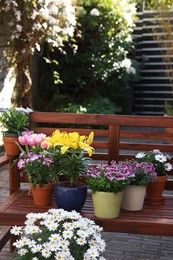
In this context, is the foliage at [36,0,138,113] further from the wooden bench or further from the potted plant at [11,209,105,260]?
the potted plant at [11,209,105,260]

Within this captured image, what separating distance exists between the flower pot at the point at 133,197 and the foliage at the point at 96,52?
627 cm

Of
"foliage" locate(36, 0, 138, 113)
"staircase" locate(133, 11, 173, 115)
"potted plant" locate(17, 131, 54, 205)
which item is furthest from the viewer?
"staircase" locate(133, 11, 173, 115)

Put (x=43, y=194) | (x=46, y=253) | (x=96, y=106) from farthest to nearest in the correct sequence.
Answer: (x=96, y=106)
(x=43, y=194)
(x=46, y=253)

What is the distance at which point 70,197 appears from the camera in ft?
7.95

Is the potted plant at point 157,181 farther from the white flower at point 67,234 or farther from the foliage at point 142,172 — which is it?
the white flower at point 67,234

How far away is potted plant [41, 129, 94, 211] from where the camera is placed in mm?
2426

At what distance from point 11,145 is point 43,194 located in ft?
1.77

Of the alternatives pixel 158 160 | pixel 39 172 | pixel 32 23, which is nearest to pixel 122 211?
pixel 158 160

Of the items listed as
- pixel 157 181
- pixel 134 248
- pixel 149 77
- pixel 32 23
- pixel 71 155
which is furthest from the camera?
pixel 149 77

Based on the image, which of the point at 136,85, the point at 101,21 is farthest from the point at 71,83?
the point at 136,85

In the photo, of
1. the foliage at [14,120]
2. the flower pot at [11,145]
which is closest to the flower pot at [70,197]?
the flower pot at [11,145]

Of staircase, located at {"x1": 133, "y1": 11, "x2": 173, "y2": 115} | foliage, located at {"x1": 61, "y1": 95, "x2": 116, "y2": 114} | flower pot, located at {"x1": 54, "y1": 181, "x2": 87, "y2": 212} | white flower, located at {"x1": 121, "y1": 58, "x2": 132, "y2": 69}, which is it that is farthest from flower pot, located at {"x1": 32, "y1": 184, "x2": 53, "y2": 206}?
staircase, located at {"x1": 133, "y1": 11, "x2": 173, "y2": 115}

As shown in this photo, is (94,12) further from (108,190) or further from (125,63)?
(108,190)

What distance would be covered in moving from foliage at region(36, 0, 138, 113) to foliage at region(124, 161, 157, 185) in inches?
242
